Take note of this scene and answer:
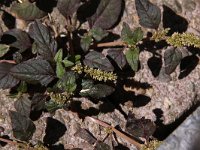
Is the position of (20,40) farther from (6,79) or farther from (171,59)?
(171,59)

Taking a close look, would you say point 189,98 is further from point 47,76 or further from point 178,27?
point 47,76

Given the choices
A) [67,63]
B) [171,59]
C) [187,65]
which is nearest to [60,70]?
[67,63]

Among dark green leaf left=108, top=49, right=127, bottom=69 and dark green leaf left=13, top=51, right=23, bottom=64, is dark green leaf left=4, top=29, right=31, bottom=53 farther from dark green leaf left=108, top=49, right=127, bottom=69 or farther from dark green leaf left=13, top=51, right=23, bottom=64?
dark green leaf left=108, top=49, right=127, bottom=69

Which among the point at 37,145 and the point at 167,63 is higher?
the point at 167,63

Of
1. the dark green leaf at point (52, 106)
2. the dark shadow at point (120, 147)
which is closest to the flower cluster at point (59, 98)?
the dark green leaf at point (52, 106)

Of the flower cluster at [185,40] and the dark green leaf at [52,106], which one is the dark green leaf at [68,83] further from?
the flower cluster at [185,40]

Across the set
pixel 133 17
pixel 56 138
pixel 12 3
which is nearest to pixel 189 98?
pixel 133 17
